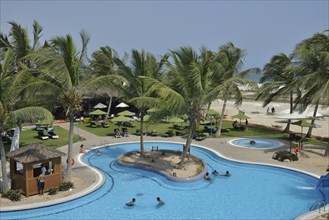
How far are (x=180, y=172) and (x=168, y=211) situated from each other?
474 centimetres

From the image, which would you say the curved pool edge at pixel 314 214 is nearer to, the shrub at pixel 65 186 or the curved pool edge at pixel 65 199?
the curved pool edge at pixel 65 199

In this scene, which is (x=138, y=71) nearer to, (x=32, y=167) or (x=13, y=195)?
(x=32, y=167)

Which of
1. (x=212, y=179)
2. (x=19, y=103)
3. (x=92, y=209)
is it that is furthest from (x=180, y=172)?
(x=19, y=103)

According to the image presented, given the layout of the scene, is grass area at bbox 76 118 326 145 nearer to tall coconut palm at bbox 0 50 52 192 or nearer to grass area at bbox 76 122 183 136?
grass area at bbox 76 122 183 136

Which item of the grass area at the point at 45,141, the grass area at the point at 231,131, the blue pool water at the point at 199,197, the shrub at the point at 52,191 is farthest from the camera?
the grass area at the point at 231,131

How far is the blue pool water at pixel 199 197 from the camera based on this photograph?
13.3m

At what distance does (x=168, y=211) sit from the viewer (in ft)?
44.9

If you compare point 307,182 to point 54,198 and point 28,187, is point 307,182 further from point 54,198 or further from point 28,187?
point 28,187

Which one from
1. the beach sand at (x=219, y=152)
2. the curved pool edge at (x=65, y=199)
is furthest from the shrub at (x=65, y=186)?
the curved pool edge at (x=65, y=199)

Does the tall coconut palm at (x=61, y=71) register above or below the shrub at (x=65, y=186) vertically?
above

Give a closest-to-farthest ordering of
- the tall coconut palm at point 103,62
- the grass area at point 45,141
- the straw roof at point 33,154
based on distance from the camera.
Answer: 1. the straw roof at point 33,154
2. the grass area at point 45,141
3. the tall coconut palm at point 103,62

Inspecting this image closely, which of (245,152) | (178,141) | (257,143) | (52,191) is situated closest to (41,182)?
(52,191)

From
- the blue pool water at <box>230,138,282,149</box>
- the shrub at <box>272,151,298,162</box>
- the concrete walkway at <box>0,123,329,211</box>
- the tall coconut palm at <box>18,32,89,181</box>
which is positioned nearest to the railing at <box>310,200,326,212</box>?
the concrete walkway at <box>0,123,329,211</box>

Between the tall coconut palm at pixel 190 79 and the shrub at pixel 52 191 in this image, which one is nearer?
the shrub at pixel 52 191
